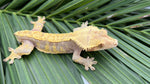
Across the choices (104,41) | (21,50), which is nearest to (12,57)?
(21,50)

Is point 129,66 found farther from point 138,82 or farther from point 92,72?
point 92,72

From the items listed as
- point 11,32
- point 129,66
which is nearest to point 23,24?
point 11,32

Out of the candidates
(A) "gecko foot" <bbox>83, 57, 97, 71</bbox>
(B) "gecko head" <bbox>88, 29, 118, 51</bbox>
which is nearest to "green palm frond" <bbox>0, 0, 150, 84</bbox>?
(A) "gecko foot" <bbox>83, 57, 97, 71</bbox>

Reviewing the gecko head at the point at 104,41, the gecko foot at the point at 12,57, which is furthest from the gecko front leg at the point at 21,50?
the gecko head at the point at 104,41

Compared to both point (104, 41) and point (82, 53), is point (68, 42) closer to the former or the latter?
point (82, 53)

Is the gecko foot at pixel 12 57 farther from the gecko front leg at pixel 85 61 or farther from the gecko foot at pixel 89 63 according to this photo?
the gecko foot at pixel 89 63

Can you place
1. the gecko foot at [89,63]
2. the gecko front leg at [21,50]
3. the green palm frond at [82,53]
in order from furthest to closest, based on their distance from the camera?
the gecko front leg at [21,50] < the gecko foot at [89,63] < the green palm frond at [82,53]
